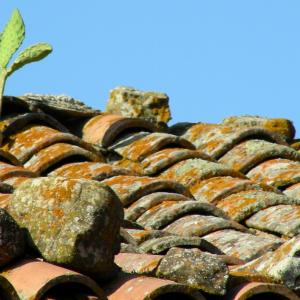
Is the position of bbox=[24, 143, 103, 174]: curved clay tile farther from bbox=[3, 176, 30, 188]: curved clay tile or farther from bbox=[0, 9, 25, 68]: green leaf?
A: bbox=[0, 9, 25, 68]: green leaf

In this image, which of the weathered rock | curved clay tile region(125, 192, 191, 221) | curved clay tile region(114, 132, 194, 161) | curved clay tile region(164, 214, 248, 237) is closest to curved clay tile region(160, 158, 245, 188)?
curved clay tile region(114, 132, 194, 161)

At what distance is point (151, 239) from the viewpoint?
731 cm

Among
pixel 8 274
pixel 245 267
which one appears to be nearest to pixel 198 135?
pixel 245 267

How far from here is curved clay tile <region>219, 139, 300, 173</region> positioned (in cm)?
1059

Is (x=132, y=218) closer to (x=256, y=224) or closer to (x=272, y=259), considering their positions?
(x=256, y=224)

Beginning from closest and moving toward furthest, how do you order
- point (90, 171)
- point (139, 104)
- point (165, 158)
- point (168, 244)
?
point (168, 244) → point (90, 171) → point (165, 158) → point (139, 104)

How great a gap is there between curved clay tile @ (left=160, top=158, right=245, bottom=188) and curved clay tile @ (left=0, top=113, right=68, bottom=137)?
122 centimetres

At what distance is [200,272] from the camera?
5.93m

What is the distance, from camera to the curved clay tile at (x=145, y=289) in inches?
227

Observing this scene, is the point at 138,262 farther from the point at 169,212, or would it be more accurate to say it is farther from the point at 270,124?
the point at 270,124

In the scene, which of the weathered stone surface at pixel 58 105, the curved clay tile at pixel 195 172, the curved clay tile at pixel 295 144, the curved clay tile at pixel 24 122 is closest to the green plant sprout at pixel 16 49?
the weathered stone surface at pixel 58 105

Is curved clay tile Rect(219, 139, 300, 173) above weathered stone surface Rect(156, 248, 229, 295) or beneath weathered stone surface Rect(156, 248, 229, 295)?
beneath

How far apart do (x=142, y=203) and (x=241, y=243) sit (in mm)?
994

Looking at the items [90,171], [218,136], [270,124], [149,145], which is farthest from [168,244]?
[270,124]
